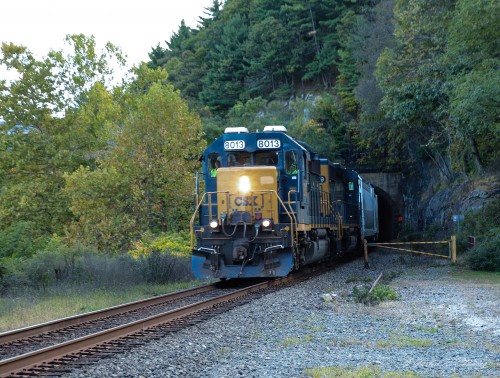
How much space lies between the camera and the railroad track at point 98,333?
281 inches

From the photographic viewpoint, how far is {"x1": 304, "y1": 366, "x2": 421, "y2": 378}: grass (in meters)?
6.32

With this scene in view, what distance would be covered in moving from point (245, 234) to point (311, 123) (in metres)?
30.5

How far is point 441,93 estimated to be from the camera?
24547mm

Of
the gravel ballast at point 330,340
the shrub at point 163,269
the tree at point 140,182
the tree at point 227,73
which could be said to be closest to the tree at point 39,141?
the tree at point 140,182

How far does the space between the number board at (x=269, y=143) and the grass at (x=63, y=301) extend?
171 inches

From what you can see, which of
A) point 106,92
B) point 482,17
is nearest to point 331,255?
point 482,17

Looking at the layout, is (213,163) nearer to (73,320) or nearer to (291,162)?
(291,162)

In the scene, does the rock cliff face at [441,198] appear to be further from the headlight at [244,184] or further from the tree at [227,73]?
the tree at [227,73]

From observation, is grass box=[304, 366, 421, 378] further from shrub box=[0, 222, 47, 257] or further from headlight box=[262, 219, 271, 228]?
shrub box=[0, 222, 47, 257]

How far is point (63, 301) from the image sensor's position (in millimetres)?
13578

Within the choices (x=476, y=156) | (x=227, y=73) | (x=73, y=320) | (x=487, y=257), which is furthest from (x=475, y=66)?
(x=227, y=73)

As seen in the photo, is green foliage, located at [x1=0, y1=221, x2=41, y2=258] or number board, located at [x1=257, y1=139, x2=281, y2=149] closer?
number board, located at [x1=257, y1=139, x2=281, y2=149]

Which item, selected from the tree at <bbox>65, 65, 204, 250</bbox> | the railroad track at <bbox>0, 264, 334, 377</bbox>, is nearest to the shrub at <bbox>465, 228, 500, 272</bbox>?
the railroad track at <bbox>0, 264, 334, 377</bbox>

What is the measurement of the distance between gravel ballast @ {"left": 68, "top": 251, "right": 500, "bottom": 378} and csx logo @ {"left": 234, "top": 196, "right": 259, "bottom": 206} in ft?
8.62
